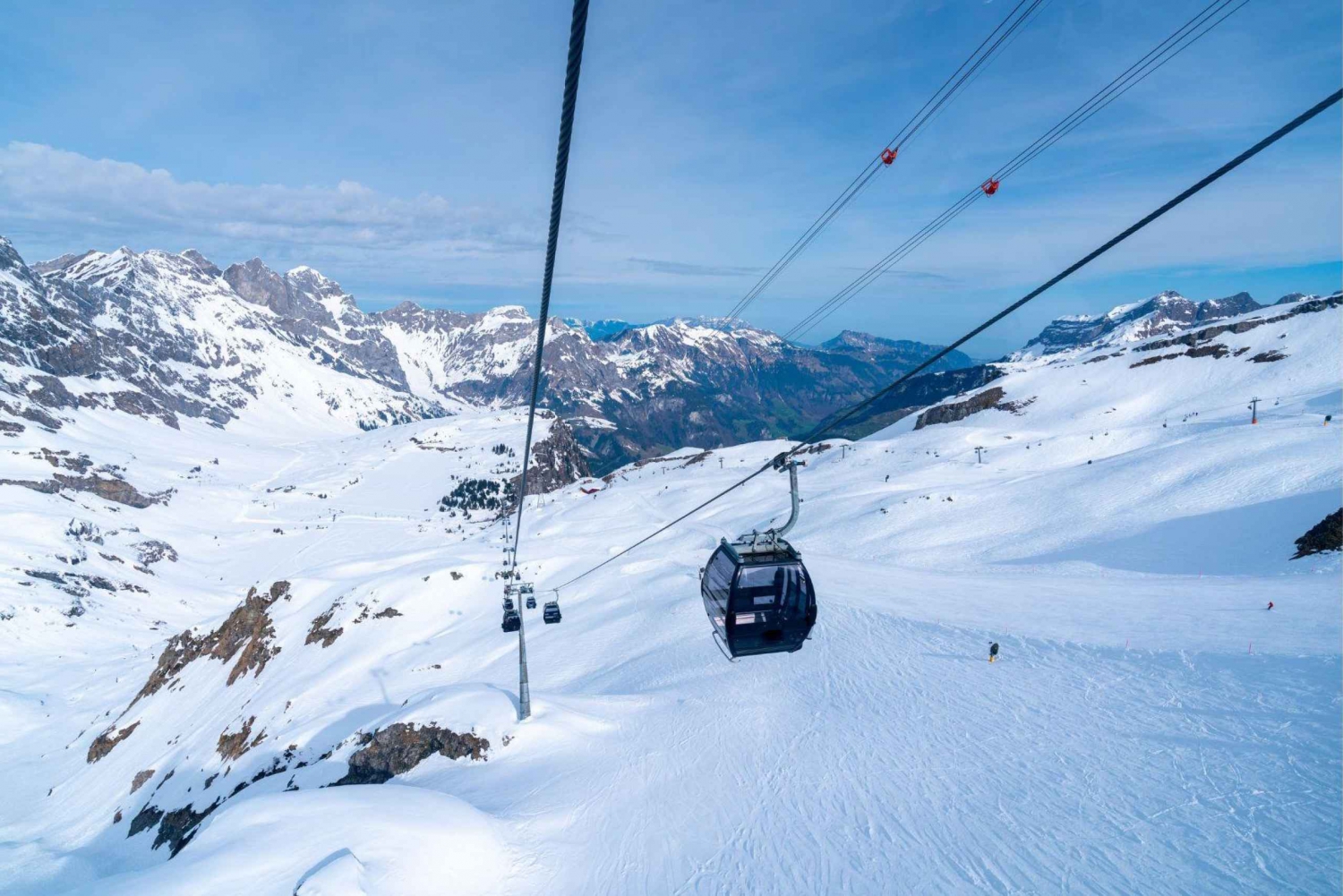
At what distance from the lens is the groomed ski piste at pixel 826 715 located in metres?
17.2

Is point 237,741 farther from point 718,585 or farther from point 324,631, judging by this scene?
point 718,585

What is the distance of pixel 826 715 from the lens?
86.9 ft

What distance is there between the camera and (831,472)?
9550 cm

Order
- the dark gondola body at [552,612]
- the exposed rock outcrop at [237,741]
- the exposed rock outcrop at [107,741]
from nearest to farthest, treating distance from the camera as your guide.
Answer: the exposed rock outcrop at [237,741] < the dark gondola body at [552,612] < the exposed rock outcrop at [107,741]

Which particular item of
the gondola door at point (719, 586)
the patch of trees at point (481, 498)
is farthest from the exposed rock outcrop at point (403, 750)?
the patch of trees at point (481, 498)

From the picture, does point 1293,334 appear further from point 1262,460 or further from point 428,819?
point 428,819

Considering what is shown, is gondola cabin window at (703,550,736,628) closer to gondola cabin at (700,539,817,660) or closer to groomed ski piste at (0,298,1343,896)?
gondola cabin at (700,539,817,660)

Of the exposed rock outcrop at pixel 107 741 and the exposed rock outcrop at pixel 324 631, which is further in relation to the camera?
the exposed rock outcrop at pixel 107 741

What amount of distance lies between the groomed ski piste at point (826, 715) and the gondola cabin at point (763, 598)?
24.2 ft

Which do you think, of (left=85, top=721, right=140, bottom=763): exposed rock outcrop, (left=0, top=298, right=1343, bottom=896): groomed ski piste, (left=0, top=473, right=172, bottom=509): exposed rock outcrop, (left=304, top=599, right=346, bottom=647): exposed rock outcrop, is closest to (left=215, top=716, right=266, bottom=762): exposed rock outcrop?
(left=0, top=298, right=1343, bottom=896): groomed ski piste

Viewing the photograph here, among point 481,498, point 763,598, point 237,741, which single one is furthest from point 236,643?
point 481,498

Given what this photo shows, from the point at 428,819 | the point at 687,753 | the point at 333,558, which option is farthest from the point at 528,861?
the point at 333,558

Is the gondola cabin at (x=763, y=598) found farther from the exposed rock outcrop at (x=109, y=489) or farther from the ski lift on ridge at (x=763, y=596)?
the exposed rock outcrop at (x=109, y=489)

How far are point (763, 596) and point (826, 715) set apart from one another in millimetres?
14168
